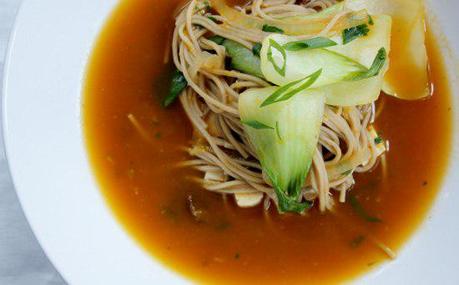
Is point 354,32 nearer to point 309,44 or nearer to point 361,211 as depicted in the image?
point 309,44

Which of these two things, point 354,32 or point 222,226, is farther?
point 222,226

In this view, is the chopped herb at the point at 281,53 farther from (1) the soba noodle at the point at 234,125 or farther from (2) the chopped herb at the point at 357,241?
(2) the chopped herb at the point at 357,241

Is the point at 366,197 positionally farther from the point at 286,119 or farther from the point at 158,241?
the point at 158,241

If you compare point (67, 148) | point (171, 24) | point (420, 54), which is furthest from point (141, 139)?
point (420, 54)

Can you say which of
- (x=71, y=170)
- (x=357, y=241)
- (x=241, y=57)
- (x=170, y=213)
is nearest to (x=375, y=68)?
(x=241, y=57)

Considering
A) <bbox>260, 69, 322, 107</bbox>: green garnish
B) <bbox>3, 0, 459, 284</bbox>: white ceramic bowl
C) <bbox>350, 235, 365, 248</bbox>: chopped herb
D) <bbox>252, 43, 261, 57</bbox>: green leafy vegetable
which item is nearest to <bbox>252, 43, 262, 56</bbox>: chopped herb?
<bbox>252, 43, 261, 57</bbox>: green leafy vegetable
